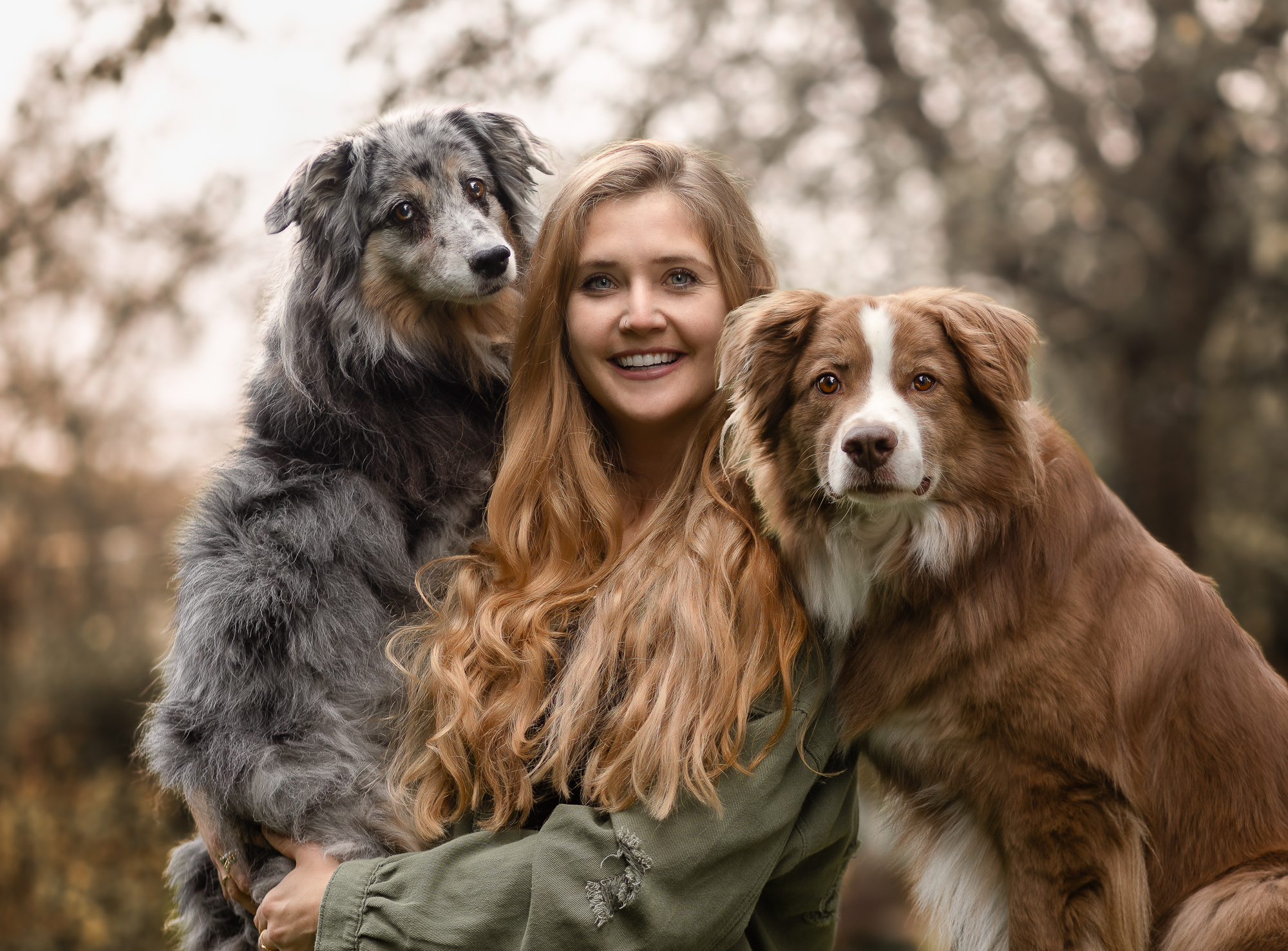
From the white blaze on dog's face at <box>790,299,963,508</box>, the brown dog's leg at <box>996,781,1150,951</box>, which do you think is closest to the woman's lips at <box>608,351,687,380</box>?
the white blaze on dog's face at <box>790,299,963,508</box>

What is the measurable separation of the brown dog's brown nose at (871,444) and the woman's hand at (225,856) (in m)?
1.76

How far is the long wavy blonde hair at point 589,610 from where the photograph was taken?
2502 millimetres

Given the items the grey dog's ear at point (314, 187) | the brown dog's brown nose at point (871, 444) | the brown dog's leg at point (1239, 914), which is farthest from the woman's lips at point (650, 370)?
the brown dog's leg at point (1239, 914)

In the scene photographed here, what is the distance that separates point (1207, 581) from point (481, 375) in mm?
2045

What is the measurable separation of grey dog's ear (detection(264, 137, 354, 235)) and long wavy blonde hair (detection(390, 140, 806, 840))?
64cm

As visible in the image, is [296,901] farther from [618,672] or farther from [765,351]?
[765,351]

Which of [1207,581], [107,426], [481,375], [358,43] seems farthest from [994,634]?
[107,426]

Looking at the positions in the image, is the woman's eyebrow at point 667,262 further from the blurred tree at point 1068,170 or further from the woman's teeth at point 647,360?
the blurred tree at point 1068,170

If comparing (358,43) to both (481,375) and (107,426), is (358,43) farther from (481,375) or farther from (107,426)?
(107,426)

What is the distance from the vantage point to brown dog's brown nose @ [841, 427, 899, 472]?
2436 millimetres

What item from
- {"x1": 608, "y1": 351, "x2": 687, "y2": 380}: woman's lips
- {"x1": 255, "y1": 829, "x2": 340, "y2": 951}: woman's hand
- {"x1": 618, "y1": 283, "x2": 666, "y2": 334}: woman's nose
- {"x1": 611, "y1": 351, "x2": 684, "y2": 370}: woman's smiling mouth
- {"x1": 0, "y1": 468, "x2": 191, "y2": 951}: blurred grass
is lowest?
{"x1": 0, "y1": 468, "x2": 191, "y2": 951}: blurred grass

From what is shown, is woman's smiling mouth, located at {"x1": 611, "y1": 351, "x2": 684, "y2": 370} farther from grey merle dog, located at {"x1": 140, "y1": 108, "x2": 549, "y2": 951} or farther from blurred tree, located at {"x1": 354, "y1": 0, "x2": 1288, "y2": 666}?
blurred tree, located at {"x1": 354, "y1": 0, "x2": 1288, "y2": 666}

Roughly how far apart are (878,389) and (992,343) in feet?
0.98

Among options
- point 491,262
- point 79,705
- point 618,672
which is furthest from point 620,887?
point 79,705
